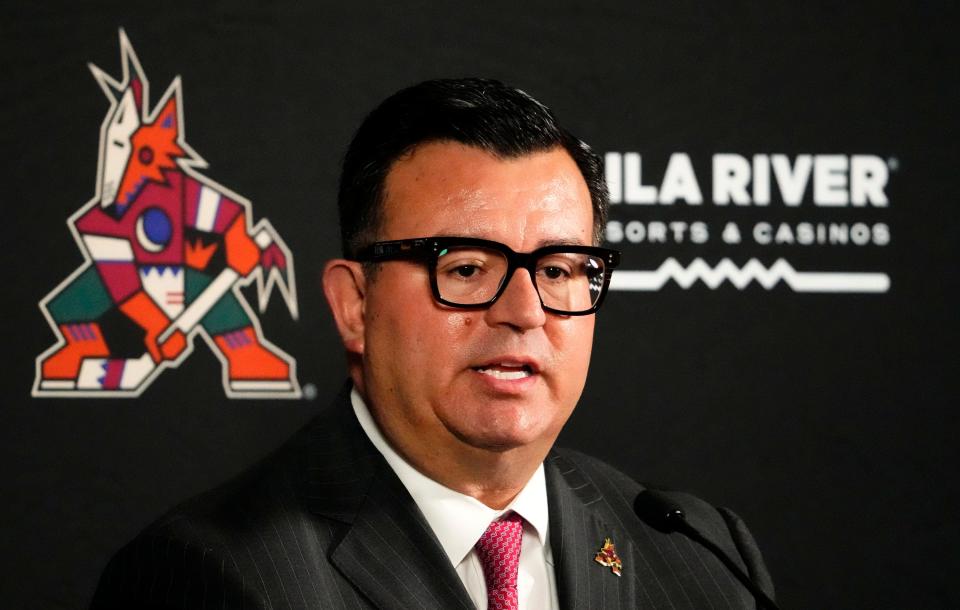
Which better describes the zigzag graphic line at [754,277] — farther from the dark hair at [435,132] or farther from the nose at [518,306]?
the nose at [518,306]

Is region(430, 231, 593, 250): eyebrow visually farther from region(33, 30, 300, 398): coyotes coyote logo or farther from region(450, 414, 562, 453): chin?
region(33, 30, 300, 398): coyotes coyote logo

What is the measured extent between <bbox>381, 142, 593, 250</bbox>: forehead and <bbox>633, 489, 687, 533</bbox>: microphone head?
0.40 meters

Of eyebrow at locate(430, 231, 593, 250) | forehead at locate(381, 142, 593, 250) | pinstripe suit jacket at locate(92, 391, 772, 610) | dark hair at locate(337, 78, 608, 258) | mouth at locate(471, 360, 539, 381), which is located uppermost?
dark hair at locate(337, 78, 608, 258)

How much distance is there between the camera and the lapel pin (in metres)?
1.59

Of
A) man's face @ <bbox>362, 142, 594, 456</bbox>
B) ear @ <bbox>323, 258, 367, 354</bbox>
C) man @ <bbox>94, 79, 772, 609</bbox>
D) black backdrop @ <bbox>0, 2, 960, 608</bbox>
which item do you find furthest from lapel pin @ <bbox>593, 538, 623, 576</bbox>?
black backdrop @ <bbox>0, 2, 960, 608</bbox>

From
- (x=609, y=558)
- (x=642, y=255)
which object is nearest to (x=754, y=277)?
(x=642, y=255)

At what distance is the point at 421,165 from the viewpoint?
1.43 meters

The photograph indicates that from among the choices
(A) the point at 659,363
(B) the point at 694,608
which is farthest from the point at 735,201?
(B) the point at 694,608

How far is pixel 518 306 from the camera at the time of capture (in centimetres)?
136

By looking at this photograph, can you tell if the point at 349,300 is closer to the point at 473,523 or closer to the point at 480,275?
the point at 480,275

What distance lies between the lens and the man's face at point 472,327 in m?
1.38

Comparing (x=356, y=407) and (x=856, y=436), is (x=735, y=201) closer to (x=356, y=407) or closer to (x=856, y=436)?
(x=856, y=436)

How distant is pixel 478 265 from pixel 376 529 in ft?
1.29

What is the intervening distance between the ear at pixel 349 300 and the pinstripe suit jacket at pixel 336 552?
10 cm
